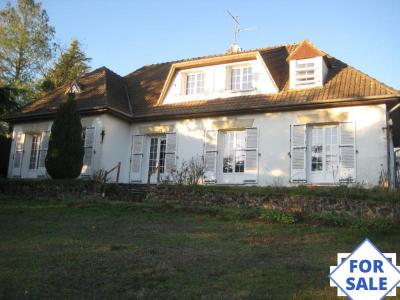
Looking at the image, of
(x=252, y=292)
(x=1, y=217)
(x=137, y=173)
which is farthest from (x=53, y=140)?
(x=252, y=292)

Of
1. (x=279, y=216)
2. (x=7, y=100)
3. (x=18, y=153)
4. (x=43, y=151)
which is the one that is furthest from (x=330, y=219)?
(x=18, y=153)

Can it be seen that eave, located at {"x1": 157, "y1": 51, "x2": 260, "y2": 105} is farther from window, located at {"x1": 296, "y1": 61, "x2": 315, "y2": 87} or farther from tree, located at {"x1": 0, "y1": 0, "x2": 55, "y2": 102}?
tree, located at {"x1": 0, "y1": 0, "x2": 55, "y2": 102}

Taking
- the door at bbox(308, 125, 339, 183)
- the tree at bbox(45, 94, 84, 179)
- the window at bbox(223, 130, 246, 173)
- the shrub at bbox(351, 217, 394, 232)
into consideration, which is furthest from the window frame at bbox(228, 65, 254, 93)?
the shrub at bbox(351, 217, 394, 232)

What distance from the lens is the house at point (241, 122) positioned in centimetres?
1310

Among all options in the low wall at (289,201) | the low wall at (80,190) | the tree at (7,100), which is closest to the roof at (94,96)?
the tree at (7,100)

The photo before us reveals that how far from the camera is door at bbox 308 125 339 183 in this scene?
1334cm

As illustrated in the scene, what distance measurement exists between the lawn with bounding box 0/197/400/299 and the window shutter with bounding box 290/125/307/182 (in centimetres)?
418

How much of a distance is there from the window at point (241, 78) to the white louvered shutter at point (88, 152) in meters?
5.72

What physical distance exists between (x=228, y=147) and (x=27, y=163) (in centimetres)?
892

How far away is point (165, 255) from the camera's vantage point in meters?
6.44

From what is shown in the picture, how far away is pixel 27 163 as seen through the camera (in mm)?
18109

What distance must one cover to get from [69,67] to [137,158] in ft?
52.3

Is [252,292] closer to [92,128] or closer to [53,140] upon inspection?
[53,140]

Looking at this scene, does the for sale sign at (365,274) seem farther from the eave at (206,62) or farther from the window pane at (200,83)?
the window pane at (200,83)
